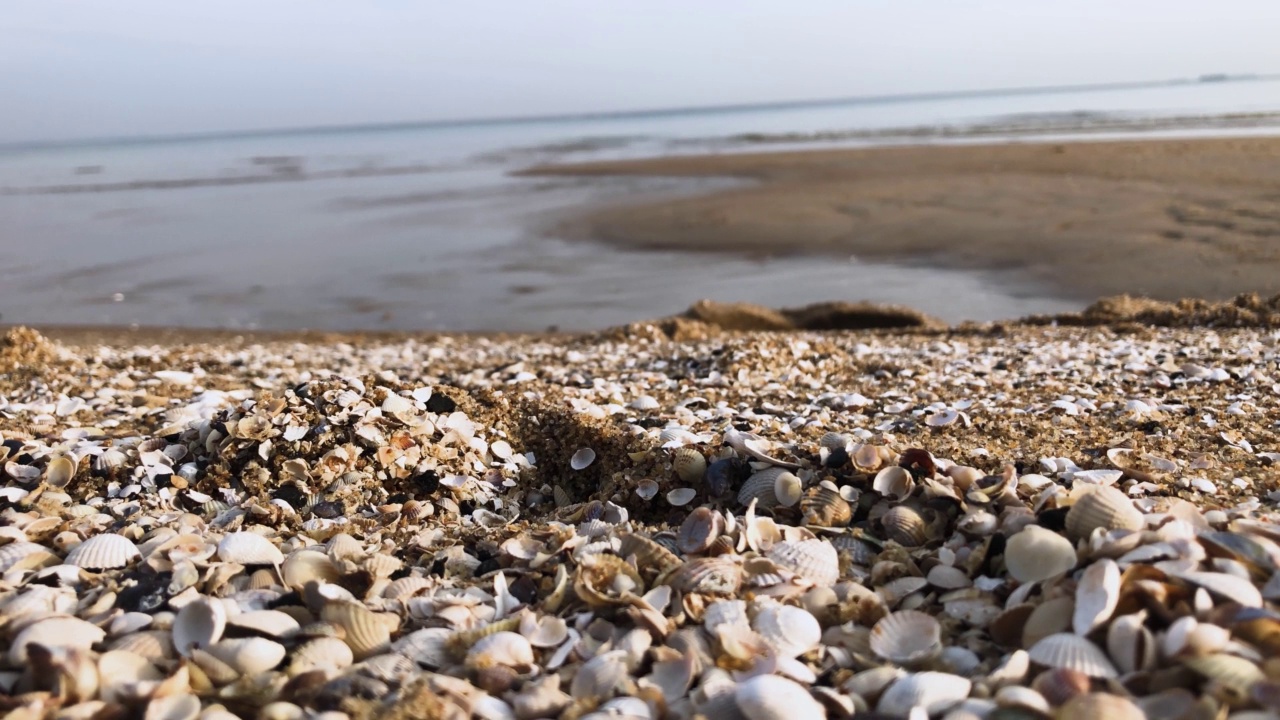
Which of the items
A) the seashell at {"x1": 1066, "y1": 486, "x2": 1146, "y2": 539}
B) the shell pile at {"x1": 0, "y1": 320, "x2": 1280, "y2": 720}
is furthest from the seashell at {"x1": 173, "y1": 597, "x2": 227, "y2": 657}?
the seashell at {"x1": 1066, "y1": 486, "x2": 1146, "y2": 539}

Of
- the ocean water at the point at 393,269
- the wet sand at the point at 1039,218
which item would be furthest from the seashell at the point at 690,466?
the wet sand at the point at 1039,218

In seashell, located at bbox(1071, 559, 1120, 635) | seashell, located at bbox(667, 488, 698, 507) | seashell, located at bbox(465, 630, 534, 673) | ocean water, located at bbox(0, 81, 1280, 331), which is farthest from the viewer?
ocean water, located at bbox(0, 81, 1280, 331)

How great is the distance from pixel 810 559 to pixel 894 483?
495mm

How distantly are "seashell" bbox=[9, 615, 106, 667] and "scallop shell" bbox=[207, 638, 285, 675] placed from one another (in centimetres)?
29

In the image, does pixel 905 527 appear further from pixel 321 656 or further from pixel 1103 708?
pixel 321 656

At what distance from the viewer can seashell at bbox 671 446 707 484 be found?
2.95m

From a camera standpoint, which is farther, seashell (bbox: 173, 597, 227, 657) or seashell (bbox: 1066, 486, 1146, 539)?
seashell (bbox: 1066, 486, 1146, 539)

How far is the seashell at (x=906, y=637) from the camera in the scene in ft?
6.12

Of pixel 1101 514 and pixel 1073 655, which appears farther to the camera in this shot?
pixel 1101 514

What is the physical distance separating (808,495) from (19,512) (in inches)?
102

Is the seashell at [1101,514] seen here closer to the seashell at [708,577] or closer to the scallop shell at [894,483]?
the scallop shell at [894,483]

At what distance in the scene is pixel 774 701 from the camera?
164cm

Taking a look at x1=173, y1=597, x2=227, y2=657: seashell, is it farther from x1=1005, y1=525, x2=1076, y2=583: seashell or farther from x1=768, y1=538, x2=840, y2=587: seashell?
x1=1005, y1=525, x2=1076, y2=583: seashell

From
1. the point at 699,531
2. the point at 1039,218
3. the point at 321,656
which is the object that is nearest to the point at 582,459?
the point at 699,531
